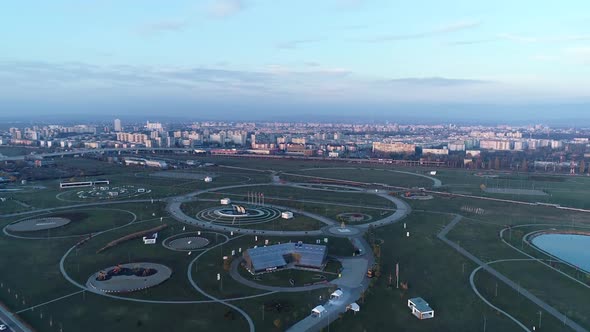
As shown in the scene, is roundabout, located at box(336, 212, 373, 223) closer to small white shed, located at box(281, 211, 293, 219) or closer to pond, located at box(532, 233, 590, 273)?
small white shed, located at box(281, 211, 293, 219)

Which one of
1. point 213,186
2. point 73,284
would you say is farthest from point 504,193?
point 73,284

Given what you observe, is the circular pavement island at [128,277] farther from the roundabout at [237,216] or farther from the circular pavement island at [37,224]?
the circular pavement island at [37,224]

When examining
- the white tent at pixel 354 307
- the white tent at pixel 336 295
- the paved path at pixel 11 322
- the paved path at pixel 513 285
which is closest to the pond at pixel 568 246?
the paved path at pixel 513 285

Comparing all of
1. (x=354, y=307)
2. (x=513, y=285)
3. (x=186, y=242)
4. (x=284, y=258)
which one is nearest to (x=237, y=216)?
(x=186, y=242)

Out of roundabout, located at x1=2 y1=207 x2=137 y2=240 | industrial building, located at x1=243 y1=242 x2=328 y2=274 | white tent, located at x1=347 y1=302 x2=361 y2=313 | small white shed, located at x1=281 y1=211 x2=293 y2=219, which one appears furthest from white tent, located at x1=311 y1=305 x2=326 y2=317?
roundabout, located at x1=2 y1=207 x2=137 y2=240

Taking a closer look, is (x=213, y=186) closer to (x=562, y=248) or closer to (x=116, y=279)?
(x=116, y=279)

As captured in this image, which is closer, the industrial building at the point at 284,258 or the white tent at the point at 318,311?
the white tent at the point at 318,311
